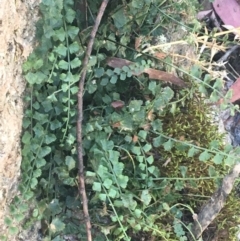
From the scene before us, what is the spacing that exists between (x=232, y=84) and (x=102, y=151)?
0.89 meters

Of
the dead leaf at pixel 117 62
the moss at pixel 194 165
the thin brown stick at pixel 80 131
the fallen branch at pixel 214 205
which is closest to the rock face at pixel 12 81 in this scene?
the thin brown stick at pixel 80 131

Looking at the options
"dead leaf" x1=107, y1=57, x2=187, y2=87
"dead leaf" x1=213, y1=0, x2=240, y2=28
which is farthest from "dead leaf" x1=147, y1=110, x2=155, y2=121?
"dead leaf" x1=213, y1=0, x2=240, y2=28

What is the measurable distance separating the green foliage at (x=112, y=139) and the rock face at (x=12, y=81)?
1.1 inches

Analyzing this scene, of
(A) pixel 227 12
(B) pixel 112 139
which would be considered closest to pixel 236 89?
(A) pixel 227 12

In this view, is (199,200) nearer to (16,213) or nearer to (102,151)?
(102,151)

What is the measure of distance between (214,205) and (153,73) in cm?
51

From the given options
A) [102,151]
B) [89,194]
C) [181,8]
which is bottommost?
[89,194]

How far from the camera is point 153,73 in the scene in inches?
69.4

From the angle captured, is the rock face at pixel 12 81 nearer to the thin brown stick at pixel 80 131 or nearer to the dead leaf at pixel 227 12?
the thin brown stick at pixel 80 131

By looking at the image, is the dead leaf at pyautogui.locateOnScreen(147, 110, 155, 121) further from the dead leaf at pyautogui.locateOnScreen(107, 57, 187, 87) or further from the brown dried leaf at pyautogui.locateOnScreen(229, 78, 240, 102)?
the brown dried leaf at pyautogui.locateOnScreen(229, 78, 240, 102)

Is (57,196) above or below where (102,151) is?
below

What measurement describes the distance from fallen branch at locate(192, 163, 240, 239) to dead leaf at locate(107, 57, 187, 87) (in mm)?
397

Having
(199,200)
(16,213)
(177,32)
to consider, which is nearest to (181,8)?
(177,32)

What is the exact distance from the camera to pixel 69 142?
1583mm
